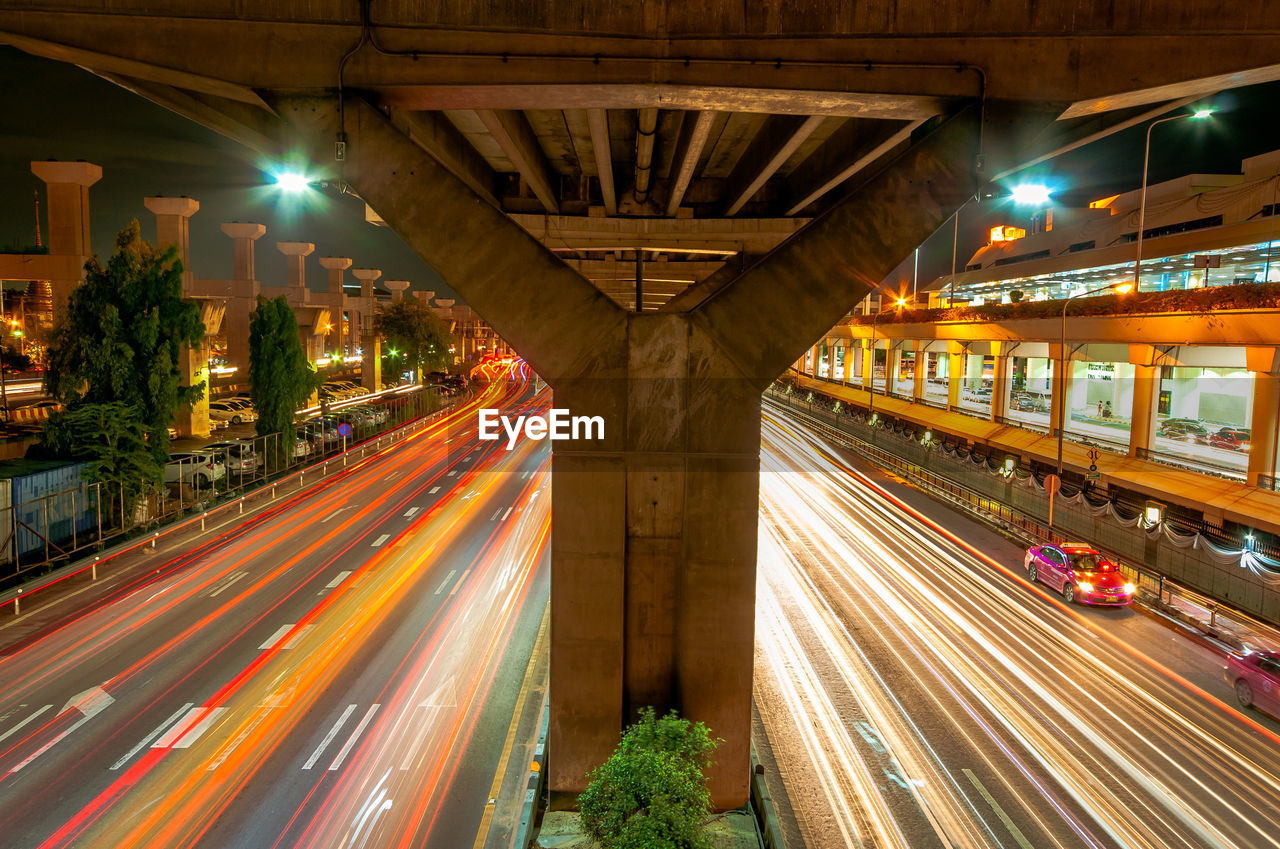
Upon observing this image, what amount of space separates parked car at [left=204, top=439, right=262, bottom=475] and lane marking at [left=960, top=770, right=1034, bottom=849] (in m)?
27.8

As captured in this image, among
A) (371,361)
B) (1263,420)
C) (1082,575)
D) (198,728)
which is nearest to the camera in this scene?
(198,728)

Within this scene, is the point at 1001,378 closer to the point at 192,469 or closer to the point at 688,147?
the point at 688,147

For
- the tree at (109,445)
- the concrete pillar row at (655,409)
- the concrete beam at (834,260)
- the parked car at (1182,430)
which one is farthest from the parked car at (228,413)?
the parked car at (1182,430)

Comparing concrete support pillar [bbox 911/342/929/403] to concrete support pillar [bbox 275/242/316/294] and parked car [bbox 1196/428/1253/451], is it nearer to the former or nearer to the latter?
parked car [bbox 1196/428/1253/451]

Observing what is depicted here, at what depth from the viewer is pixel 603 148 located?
11.1m

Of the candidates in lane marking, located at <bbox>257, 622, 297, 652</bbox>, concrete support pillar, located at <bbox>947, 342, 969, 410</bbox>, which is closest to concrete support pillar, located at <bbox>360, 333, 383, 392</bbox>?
concrete support pillar, located at <bbox>947, 342, 969, 410</bbox>

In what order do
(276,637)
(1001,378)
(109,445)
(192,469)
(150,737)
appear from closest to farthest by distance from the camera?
(150,737), (276,637), (109,445), (192,469), (1001,378)

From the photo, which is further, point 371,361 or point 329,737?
point 371,361

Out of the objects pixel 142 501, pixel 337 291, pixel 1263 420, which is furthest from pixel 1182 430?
pixel 337 291

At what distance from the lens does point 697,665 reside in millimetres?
8344

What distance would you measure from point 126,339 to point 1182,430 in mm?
48813

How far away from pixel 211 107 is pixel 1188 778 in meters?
16.5

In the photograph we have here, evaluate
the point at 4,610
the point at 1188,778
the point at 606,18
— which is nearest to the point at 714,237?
the point at 606,18

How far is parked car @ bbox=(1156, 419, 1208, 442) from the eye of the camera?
3794 cm
